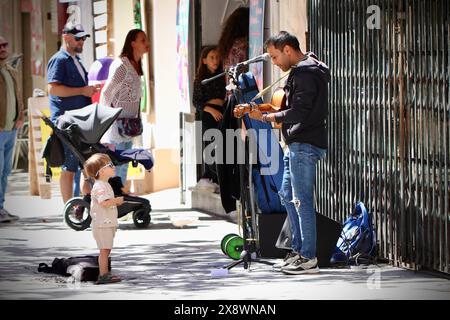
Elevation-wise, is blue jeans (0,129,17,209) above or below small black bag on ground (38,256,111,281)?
above

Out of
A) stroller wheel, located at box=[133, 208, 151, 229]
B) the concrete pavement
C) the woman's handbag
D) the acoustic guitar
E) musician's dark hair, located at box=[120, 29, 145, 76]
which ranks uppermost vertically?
musician's dark hair, located at box=[120, 29, 145, 76]

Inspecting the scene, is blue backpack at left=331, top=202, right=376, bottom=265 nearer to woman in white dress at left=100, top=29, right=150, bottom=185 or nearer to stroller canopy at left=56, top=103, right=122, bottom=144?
stroller canopy at left=56, top=103, right=122, bottom=144

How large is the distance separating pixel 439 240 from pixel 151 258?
114 inches

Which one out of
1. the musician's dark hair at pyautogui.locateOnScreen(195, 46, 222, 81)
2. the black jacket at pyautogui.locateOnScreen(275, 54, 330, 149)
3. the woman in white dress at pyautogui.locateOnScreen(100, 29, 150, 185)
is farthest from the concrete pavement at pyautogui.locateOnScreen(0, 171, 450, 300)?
the musician's dark hair at pyautogui.locateOnScreen(195, 46, 222, 81)

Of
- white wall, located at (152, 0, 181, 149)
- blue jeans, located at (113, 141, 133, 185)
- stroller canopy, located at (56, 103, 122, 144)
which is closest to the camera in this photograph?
stroller canopy, located at (56, 103, 122, 144)

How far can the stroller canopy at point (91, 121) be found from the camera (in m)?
15.9

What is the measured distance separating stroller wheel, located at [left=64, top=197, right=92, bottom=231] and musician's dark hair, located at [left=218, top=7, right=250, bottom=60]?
8.05ft

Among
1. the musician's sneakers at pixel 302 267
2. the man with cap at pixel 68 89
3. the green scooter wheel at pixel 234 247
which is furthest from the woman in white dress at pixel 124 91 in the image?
the musician's sneakers at pixel 302 267

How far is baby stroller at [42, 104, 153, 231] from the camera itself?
1590cm

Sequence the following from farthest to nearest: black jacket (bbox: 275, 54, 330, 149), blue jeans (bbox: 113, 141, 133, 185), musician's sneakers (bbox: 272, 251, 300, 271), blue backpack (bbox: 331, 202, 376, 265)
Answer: blue jeans (bbox: 113, 141, 133, 185)
blue backpack (bbox: 331, 202, 376, 265)
musician's sneakers (bbox: 272, 251, 300, 271)
black jacket (bbox: 275, 54, 330, 149)

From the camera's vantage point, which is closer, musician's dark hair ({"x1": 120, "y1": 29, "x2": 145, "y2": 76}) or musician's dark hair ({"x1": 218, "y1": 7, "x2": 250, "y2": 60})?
musician's dark hair ({"x1": 120, "y1": 29, "x2": 145, "y2": 76})

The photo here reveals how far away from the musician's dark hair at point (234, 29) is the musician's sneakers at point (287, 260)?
4589 millimetres

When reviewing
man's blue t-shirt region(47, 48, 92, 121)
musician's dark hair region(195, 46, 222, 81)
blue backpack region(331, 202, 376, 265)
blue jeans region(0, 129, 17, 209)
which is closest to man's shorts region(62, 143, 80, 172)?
man's blue t-shirt region(47, 48, 92, 121)
